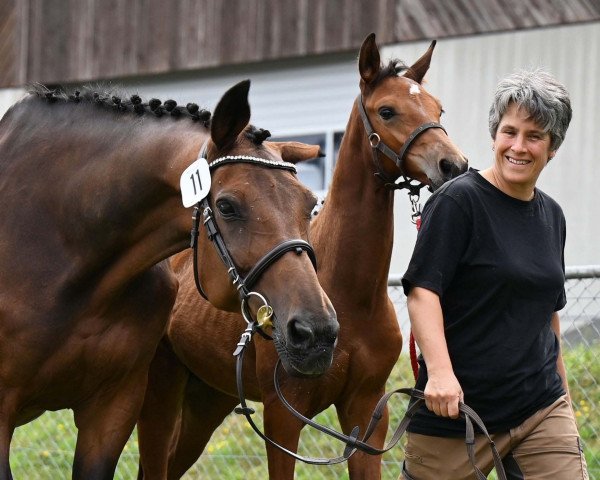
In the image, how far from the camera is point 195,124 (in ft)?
16.0

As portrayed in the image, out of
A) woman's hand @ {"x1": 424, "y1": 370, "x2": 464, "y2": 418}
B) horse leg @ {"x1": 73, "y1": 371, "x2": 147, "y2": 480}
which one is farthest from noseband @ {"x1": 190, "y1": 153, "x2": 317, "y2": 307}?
horse leg @ {"x1": 73, "y1": 371, "x2": 147, "y2": 480}

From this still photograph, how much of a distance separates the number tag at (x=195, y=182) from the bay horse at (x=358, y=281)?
4.10 ft

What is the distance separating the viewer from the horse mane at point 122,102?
489 centimetres

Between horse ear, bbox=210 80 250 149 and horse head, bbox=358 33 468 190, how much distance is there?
1387 mm

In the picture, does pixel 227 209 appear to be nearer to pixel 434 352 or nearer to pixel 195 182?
pixel 195 182

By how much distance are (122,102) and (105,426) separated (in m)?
1.38

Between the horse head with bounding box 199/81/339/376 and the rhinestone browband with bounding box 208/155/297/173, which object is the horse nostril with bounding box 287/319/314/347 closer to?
the horse head with bounding box 199/81/339/376

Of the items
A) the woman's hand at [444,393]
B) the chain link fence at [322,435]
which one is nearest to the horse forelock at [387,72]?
the chain link fence at [322,435]

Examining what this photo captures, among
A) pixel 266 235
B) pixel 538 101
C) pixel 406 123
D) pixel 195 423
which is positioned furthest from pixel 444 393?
pixel 195 423

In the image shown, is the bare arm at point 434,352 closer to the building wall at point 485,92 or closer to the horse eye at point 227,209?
the horse eye at point 227,209

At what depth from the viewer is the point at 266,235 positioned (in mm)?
4340

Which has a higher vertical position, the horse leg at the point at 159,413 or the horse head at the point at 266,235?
the horse head at the point at 266,235

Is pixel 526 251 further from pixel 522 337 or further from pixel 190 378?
pixel 190 378

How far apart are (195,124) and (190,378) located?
2.38 metres
